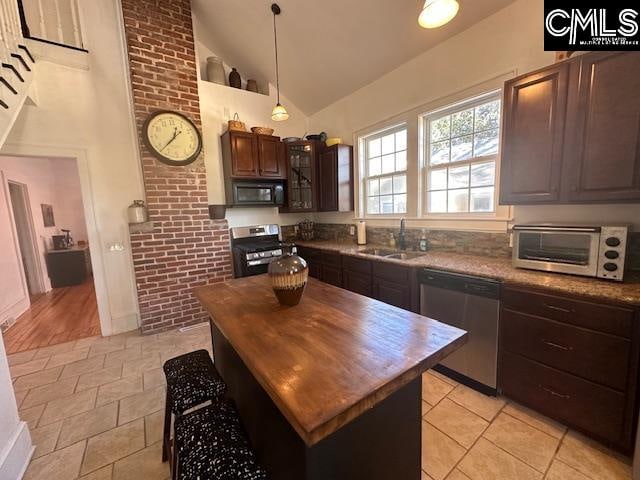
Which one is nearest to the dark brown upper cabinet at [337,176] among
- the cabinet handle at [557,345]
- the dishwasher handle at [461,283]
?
the dishwasher handle at [461,283]

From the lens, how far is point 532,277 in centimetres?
174

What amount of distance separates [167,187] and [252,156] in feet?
3.78

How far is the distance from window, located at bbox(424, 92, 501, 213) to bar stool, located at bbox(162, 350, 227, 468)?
8.64ft

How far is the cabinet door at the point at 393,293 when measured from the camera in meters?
2.45

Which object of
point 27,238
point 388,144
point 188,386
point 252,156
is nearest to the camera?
point 188,386

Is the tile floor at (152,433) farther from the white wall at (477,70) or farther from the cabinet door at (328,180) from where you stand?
the cabinet door at (328,180)

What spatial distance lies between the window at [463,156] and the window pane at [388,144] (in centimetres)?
50

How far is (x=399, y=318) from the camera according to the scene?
1.27 metres

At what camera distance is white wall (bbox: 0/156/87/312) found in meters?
3.85

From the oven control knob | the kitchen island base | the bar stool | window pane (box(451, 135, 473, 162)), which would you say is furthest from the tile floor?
window pane (box(451, 135, 473, 162))

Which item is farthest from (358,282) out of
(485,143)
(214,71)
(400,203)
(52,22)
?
(52,22)

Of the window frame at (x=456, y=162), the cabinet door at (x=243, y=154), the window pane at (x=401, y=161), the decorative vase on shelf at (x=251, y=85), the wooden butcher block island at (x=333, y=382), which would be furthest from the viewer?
the decorative vase on shelf at (x=251, y=85)

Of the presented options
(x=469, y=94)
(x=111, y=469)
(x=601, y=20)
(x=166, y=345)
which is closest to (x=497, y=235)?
(x=469, y=94)

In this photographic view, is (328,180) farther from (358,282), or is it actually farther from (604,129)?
(604,129)
